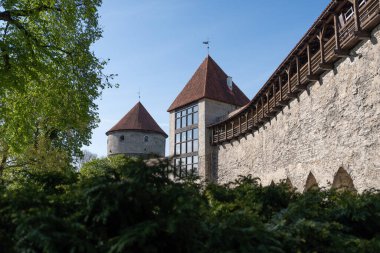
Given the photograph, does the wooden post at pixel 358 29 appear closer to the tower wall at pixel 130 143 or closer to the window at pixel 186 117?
the window at pixel 186 117

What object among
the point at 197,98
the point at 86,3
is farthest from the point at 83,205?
the point at 197,98

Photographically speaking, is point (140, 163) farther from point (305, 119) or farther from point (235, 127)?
point (235, 127)

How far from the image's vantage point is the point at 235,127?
25125 mm

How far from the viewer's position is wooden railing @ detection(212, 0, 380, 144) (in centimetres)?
1020

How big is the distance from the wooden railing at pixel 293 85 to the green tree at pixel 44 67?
8172mm

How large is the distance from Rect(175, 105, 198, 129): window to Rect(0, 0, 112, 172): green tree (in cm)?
1480

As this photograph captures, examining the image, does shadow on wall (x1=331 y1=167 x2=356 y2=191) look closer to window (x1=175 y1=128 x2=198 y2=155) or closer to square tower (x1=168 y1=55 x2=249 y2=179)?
square tower (x1=168 y1=55 x2=249 y2=179)

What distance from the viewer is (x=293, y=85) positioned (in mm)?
16062

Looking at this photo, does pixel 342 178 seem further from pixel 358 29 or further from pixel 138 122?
pixel 138 122

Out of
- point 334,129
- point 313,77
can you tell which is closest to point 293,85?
point 313,77

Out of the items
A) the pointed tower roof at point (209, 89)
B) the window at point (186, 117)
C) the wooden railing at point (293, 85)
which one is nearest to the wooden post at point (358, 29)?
the wooden railing at point (293, 85)

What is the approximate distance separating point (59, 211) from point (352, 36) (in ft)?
34.1

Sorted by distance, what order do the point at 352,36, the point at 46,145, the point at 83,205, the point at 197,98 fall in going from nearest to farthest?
the point at 83,205 < the point at 352,36 < the point at 46,145 < the point at 197,98

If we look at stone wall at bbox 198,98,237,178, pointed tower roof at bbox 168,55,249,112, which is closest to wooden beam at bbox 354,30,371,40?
stone wall at bbox 198,98,237,178
